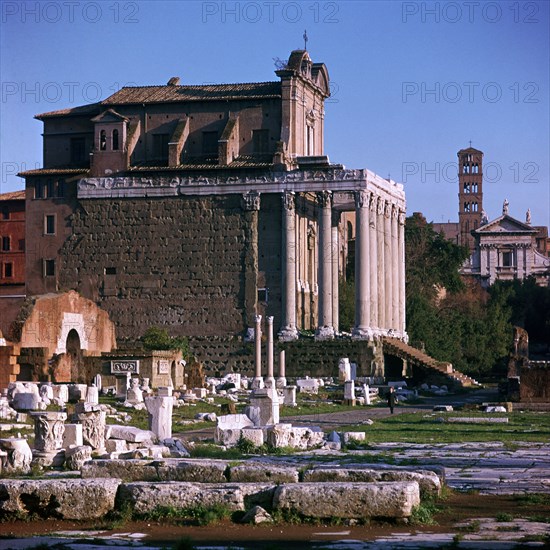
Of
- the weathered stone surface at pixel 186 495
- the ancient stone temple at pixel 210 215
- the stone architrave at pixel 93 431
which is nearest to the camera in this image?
the weathered stone surface at pixel 186 495

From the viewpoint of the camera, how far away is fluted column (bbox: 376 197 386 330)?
71062 mm

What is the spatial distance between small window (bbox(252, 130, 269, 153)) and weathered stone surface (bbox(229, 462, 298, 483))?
186ft

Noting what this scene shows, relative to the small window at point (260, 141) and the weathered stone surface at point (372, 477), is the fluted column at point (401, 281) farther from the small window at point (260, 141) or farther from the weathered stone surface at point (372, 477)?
the weathered stone surface at point (372, 477)

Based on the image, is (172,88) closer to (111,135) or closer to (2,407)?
(111,135)

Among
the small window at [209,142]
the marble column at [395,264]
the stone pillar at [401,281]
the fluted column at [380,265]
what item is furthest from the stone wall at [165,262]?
the stone pillar at [401,281]

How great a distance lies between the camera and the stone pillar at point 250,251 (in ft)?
226

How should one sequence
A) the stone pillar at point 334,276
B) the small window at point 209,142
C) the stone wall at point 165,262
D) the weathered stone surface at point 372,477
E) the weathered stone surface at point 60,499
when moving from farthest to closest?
1. the small window at point 209,142
2. the stone wall at point 165,262
3. the stone pillar at point 334,276
4. the weathered stone surface at point 372,477
5. the weathered stone surface at point 60,499

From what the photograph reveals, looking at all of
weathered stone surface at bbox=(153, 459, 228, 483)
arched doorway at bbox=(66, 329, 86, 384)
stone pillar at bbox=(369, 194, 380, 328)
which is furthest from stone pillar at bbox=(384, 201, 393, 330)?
weathered stone surface at bbox=(153, 459, 228, 483)

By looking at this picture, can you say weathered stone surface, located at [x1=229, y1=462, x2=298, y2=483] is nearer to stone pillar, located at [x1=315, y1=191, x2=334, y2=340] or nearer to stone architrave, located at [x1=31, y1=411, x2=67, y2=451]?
stone architrave, located at [x1=31, y1=411, x2=67, y2=451]

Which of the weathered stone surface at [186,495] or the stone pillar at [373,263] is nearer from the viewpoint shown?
the weathered stone surface at [186,495]

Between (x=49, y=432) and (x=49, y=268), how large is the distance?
2045 inches

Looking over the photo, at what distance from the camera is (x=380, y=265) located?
7212 centimetres

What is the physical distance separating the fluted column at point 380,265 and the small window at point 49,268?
16261mm

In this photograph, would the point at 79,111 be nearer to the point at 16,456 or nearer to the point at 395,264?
the point at 395,264
